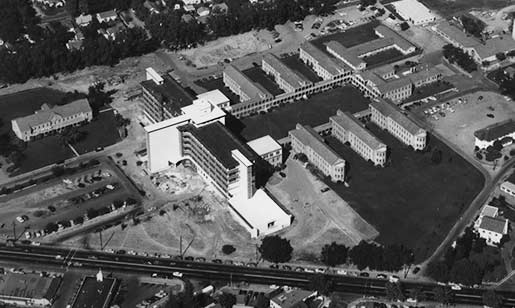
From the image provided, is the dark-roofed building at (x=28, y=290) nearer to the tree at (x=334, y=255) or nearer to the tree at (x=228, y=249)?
the tree at (x=228, y=249)

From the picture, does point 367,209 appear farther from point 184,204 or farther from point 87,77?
point 87,77

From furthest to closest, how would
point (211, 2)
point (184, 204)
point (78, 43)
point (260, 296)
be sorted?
point (211, 2) < point (78, 43) < point (184, 204) < point (260, 296)

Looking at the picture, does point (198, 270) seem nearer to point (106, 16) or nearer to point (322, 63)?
point (322, 63)

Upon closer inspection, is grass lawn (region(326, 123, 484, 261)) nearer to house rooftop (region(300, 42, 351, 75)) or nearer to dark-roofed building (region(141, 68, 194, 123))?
house rooftop (region(300, 42, 351, 75))

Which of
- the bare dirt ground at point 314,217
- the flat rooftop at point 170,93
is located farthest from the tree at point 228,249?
the flat rooftop at point 170,93

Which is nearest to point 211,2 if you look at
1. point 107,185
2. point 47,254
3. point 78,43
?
point 78,43

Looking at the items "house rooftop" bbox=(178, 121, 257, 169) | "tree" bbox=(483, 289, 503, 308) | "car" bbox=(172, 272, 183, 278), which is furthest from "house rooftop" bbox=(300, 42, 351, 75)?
"tree" bbox=(483, 289, 503, 308)

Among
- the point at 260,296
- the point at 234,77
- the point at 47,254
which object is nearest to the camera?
the point at 260,296

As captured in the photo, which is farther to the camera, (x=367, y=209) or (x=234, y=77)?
(x=234, y=77)
